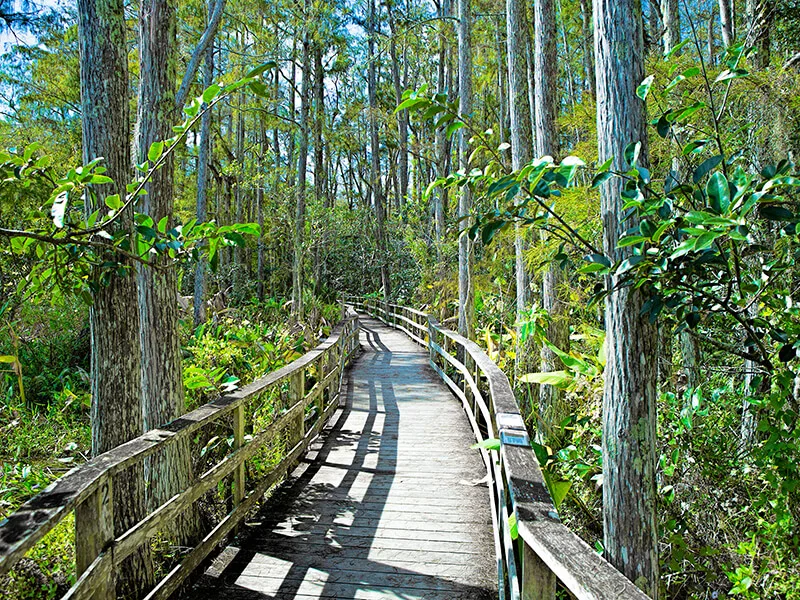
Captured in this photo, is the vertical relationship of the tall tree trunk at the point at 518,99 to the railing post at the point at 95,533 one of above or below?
above

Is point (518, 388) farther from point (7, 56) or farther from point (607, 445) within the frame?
point (7, 56)

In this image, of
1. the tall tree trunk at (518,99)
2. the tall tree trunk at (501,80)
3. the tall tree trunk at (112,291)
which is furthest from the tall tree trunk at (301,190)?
the tall tree trunk at (112,291)

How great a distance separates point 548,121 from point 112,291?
5087 millimetres

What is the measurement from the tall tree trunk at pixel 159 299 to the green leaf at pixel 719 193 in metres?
3.02

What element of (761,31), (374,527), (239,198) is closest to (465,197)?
(761,31)

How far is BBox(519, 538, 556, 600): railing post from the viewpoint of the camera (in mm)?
1860

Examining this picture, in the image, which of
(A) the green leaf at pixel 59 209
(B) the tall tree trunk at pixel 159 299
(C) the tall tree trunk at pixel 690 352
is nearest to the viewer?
(A) the green leaf at pixel 59 209

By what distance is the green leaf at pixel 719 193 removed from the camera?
171 cm

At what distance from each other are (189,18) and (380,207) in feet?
36.5

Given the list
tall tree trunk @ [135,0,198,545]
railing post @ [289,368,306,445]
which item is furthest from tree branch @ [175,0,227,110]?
railing post @ [289,368,306,445]

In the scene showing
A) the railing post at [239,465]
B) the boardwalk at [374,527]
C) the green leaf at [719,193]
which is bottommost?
the boardwalk at [374,527]

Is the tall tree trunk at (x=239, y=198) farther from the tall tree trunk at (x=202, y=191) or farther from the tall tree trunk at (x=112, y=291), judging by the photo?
the tall tree trunk at (x=112, y=291)

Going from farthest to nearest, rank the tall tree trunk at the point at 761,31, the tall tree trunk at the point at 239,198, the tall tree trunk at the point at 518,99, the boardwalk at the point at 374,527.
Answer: the tall tree trunk at the point at 239,198
the tall tree trunk at the point at 518,99
the tall tree trunk at the point at 761,31
the boardwalk at the point at 374,527

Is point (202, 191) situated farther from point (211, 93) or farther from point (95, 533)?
point (95, 533)
